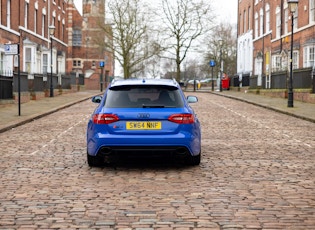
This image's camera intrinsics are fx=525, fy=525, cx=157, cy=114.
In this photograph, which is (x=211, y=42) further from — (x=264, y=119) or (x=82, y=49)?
(x=264, y=119)

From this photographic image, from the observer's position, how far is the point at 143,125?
8.32 m

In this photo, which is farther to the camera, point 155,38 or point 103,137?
point 155,38

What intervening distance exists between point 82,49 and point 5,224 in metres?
68.2

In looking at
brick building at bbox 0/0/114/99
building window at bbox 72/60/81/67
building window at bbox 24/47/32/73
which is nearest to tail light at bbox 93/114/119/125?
brick building at bbox 0/0/114/99

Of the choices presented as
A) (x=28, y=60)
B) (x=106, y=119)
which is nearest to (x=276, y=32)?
(x=28, y=60)

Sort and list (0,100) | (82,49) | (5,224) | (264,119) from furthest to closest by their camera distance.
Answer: (82,49) < (0,100) < (264,119) < (5,224)

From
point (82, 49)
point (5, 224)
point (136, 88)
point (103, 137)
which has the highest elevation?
point (82, 49)

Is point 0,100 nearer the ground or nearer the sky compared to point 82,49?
nearer the ground

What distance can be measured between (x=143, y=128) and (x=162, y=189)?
154 cm

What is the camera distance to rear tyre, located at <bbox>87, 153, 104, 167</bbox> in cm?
872

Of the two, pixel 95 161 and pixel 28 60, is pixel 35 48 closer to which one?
pixel 28 60

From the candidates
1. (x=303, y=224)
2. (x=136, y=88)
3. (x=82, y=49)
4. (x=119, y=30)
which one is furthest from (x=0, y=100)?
(x=82, y=49)

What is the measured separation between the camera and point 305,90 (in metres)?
27.9

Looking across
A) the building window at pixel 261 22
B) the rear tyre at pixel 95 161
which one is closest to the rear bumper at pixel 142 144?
the rear tyre at pixel 95 161
